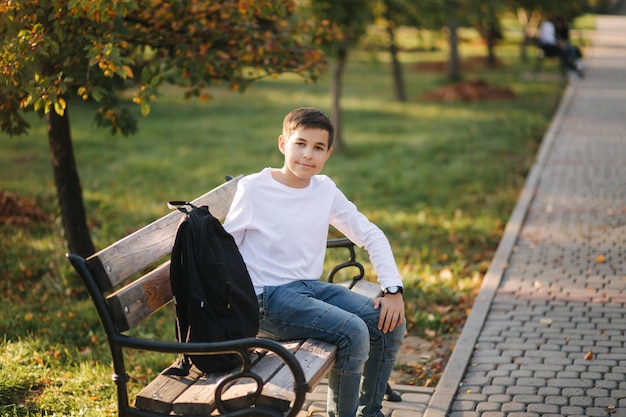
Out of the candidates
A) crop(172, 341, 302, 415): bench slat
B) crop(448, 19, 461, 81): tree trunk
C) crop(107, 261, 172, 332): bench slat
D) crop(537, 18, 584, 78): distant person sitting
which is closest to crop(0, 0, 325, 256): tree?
crop(107, 261, 172, 332): bench slat

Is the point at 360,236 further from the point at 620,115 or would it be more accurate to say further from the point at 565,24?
the point at 565,24

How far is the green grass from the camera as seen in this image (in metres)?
5.71

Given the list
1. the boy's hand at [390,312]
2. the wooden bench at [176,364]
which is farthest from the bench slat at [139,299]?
the boy's hand at [390,312]

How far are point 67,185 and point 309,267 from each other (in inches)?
134

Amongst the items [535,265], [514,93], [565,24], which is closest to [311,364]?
[535,265]

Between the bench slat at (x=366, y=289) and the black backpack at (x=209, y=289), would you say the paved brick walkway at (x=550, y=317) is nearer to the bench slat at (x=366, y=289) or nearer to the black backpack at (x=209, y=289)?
the bench slat at (x=366, y=289)

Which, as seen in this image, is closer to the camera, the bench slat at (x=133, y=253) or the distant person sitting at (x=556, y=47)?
the bench slat at (x=133, y=253)

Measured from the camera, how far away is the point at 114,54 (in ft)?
15.9

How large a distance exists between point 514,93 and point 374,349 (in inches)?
655

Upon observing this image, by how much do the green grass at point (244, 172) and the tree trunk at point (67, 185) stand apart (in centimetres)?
36

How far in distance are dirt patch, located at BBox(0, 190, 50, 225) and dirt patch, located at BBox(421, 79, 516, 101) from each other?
12.6m

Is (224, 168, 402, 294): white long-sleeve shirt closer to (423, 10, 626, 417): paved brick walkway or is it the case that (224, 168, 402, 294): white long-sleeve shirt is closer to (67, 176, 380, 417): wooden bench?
(67, 176, 380, 417): wooden bench

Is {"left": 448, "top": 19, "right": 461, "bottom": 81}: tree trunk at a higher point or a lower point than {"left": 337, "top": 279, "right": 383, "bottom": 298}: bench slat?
higher

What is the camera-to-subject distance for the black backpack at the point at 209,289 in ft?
12.2
